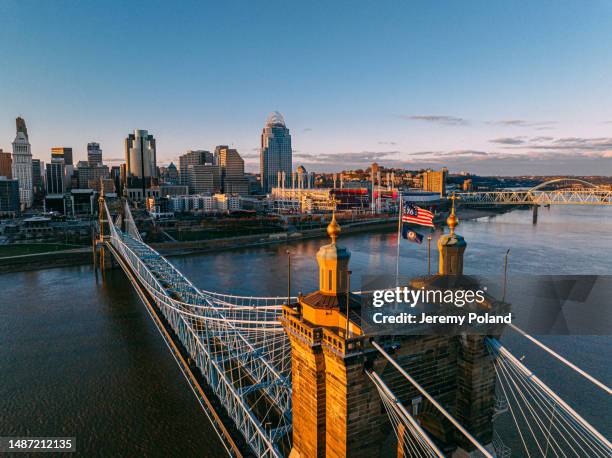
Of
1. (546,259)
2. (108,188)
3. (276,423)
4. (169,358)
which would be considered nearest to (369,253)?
(546,259)

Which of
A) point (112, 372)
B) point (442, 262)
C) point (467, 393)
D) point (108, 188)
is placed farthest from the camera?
point (108, 188)

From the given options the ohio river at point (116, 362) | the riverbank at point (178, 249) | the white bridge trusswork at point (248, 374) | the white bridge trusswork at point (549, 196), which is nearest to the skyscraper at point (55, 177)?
the riverbank at point (178, 249)

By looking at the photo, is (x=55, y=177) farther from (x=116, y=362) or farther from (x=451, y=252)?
(x=451, y=252)

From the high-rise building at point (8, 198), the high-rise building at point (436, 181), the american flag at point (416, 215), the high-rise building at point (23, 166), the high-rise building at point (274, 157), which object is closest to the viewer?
the american flag at point (416, 215)

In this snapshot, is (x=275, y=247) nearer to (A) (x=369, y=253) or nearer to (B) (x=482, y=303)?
(A) (x=369, y=253)

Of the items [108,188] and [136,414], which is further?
[108,188]

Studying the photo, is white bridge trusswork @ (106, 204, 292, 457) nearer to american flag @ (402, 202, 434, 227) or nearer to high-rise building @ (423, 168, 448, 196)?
american flag @ (402, 202, 434, 227)

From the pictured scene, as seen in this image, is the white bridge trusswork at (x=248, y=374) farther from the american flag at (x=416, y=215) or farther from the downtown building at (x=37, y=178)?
the downtown building at (x=37, y=178)
